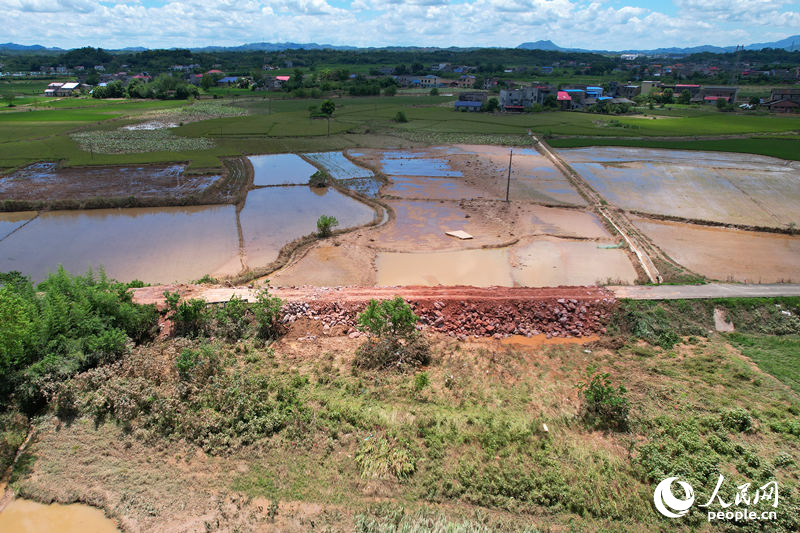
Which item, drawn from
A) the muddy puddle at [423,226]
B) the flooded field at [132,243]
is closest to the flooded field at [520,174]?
the muddy puddle at [423,226]

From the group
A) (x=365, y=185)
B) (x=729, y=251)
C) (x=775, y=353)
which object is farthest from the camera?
(x=365, y=185)

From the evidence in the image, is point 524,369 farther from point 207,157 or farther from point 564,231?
point 207,157

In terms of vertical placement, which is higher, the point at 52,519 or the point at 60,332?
the point at 60,332

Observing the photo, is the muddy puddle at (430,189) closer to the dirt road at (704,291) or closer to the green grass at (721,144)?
the dirt road at (704,291)

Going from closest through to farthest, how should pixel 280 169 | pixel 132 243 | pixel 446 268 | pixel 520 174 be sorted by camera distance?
pixel 446 268 → pixel 132 243 → pixel 520 174 → pixel 280 169

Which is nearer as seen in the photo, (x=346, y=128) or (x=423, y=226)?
(x=423, y=226)

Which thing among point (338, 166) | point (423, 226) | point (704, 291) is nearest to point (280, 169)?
point (338, 166)

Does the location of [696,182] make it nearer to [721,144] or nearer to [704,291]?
[721,144]
